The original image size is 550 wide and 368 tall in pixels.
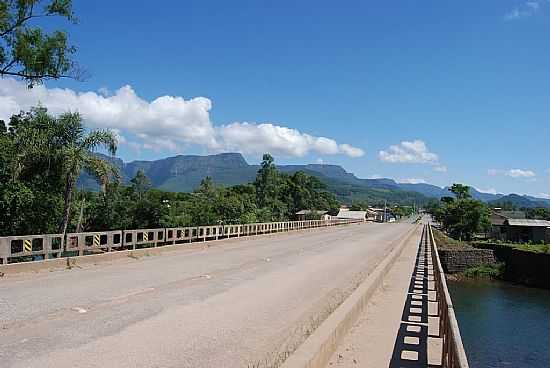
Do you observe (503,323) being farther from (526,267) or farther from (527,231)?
(527,231)

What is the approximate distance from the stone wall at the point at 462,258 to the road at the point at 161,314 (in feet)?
145

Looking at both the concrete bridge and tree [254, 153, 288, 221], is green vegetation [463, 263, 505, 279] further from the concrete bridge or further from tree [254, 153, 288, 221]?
tree [254, 153, 288, 221]

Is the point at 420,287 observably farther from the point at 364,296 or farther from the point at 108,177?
the point at 108,177

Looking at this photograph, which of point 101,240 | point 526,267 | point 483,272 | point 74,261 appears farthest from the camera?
point 483,272

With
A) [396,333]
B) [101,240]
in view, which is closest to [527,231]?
[101,240]

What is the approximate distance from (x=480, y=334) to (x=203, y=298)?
2264cm

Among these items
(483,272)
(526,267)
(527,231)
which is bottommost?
(483,272)

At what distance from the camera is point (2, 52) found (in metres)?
15.1

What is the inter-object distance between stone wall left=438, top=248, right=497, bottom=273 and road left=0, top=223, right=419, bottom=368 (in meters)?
44.1

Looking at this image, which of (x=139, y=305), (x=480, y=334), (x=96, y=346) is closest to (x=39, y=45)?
(x=139, y=305)

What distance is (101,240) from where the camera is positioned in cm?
2239

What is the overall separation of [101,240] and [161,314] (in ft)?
46.6

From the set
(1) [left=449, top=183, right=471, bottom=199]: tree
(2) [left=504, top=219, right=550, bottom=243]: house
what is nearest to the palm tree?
(2) [left=504, top=219, right=550, bottom=243]: house

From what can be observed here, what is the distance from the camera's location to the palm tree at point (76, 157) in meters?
23.5
